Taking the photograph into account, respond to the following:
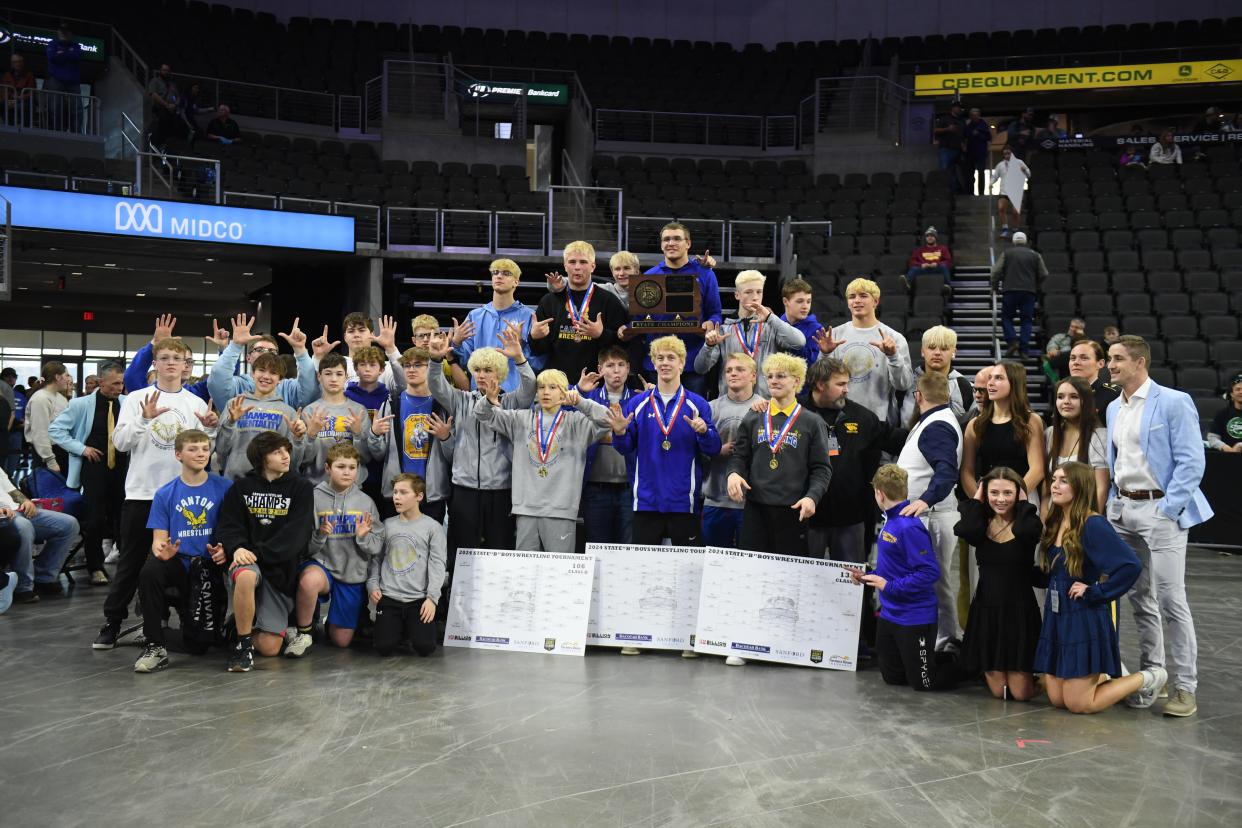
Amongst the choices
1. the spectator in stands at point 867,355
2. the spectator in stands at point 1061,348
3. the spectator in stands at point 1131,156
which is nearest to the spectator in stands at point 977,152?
the spectator in stands at point 1131,156

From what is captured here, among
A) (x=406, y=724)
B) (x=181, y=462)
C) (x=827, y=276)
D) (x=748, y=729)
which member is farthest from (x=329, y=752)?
(x=827, y=276)

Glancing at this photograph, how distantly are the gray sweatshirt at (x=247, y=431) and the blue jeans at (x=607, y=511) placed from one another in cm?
175

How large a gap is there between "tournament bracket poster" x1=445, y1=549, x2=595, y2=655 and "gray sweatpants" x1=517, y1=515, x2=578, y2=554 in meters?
0.16

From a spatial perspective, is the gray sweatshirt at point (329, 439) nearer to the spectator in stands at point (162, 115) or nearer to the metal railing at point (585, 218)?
the metal railing at point (585, 218)

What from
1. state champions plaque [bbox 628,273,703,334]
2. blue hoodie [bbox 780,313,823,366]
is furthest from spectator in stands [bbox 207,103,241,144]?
blue hoodie [bbox 780,313,823,366]

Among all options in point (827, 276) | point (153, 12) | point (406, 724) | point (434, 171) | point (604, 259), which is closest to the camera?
point (406, 724)

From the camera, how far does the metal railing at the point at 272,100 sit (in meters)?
18.5

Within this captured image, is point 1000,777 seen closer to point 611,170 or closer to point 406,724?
point 406,724

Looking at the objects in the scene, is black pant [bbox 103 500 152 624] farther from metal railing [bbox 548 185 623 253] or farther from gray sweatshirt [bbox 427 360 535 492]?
metal railing [bbox 548 185 623 253]

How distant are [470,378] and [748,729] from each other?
3.26 meters

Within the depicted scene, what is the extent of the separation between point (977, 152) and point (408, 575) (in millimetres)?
15173

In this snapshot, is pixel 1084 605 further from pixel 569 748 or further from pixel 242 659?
pixel 242 659

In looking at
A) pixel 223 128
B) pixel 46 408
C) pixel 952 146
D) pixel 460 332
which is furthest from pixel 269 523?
pixel 952 146

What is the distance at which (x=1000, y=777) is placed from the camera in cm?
381
